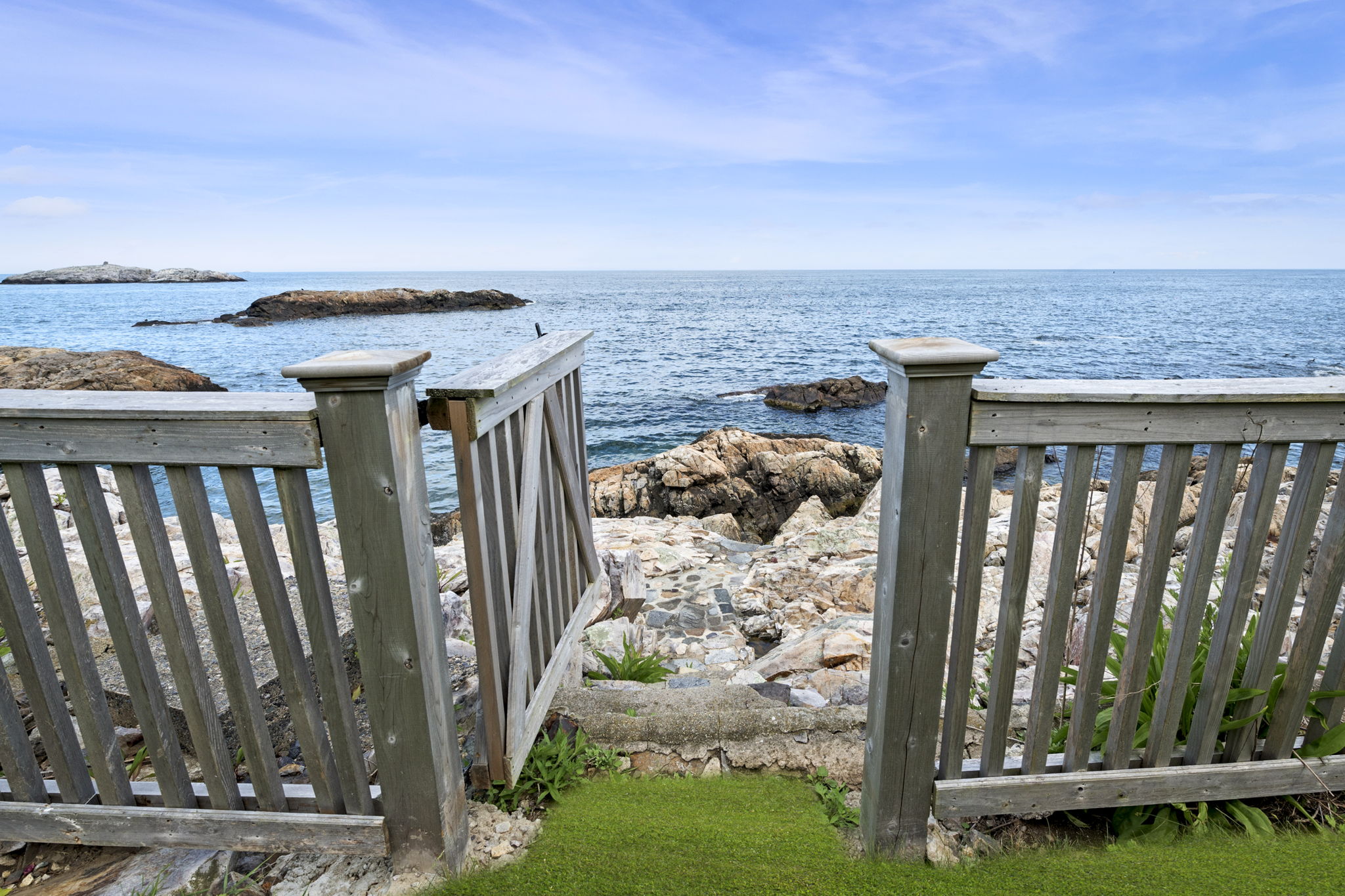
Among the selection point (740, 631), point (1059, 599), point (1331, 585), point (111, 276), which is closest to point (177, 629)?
point (1059, 599)

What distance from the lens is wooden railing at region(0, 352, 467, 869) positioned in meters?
1.83

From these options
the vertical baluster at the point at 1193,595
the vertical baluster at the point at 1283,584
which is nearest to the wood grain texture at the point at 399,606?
the vertical baluster at the point at 1193,595

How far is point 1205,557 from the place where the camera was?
2104 millimetres

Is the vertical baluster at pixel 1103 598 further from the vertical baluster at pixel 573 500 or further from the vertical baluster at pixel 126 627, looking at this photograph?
the vertical baluster at pixel 126 627

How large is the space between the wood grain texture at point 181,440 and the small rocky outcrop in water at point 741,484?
1022 cm

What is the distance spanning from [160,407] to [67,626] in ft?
2.68

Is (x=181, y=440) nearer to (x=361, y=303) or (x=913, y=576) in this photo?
(x=913, y=576)

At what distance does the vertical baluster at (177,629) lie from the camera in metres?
1.89

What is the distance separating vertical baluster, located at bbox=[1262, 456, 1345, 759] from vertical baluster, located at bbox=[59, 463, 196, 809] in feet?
11.3

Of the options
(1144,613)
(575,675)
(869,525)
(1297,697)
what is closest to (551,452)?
(575,675)

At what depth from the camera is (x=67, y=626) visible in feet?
6.79

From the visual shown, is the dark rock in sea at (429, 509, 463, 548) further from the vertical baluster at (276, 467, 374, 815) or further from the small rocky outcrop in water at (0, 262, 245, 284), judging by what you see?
the small rocky outcrop in water at (0, 262, 245, 284)

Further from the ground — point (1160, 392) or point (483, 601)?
point (1160, 392)

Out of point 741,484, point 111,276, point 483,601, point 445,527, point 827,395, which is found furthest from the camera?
point 111,276
